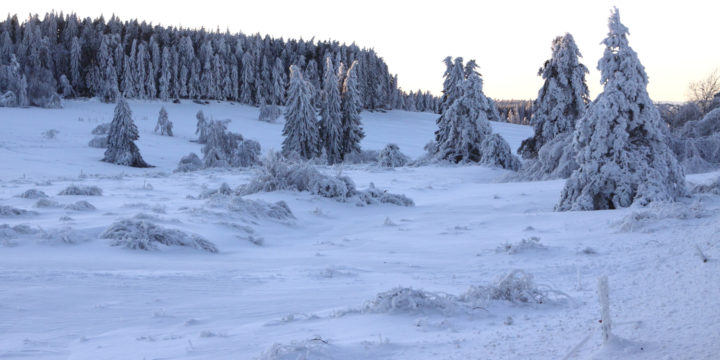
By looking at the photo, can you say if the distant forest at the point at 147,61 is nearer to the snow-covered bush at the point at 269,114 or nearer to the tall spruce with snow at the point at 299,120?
the snow-covered bush at the point at 269,114

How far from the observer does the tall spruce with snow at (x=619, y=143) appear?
39.0 ft

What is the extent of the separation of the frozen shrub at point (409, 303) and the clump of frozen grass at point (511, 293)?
23cm

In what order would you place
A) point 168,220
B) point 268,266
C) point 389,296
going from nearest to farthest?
point 389,296 < point 268,266 < point 168,220

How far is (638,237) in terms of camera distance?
8250mm

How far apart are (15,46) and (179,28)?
23.4 m

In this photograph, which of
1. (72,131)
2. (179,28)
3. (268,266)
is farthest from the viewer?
(179,28)

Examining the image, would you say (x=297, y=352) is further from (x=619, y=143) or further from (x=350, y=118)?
(x=350, y=118)

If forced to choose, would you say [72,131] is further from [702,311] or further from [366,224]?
[702,311]

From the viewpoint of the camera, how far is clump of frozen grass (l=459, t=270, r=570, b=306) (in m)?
4.96

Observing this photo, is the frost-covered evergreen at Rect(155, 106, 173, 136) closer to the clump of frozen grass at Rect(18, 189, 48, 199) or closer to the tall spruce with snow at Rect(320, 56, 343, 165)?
the tall spruce with snow at Rect(320, 56, 343, 165)

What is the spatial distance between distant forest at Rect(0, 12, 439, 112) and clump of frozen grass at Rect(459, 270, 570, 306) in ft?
220

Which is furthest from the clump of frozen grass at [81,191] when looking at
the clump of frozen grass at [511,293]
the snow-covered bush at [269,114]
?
the snow-covered bush at [269,114]

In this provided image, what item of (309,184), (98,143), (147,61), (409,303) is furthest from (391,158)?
(147,61)

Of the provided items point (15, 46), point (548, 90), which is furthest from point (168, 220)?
point (15, 46)
